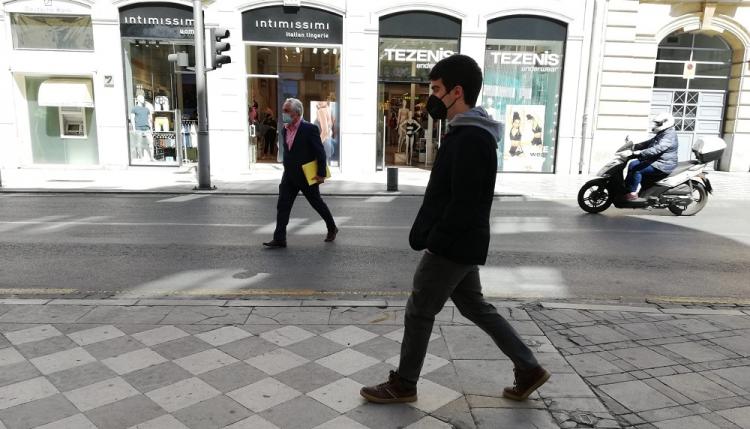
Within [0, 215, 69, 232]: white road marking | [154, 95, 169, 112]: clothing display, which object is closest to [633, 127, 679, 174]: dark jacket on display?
[0, 215, 69, 232]: white road marking

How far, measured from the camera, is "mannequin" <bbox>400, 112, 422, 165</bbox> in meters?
18.4

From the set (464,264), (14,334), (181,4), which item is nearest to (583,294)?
(464,264)

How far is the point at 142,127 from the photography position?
54.6 feet

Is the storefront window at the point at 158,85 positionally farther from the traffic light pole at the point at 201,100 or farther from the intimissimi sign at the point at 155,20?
the traffic light pole at the point at 201,100

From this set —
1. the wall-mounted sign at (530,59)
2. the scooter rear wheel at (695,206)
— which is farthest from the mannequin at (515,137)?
the scooter rear wheel at (695,206)

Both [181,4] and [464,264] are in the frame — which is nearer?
[464,264]

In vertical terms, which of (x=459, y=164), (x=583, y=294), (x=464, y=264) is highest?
(x=459, y=164)

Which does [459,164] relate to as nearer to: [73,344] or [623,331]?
[623,331]

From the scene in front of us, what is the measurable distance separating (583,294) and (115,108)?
15.3m

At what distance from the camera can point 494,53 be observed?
1673 cm

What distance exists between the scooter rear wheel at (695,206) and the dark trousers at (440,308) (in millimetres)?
8435

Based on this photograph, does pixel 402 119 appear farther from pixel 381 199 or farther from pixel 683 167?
pixel 683 167

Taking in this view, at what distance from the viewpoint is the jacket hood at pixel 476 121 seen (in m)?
2.72

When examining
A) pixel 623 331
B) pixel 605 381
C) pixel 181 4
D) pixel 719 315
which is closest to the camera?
pixel 605 381
